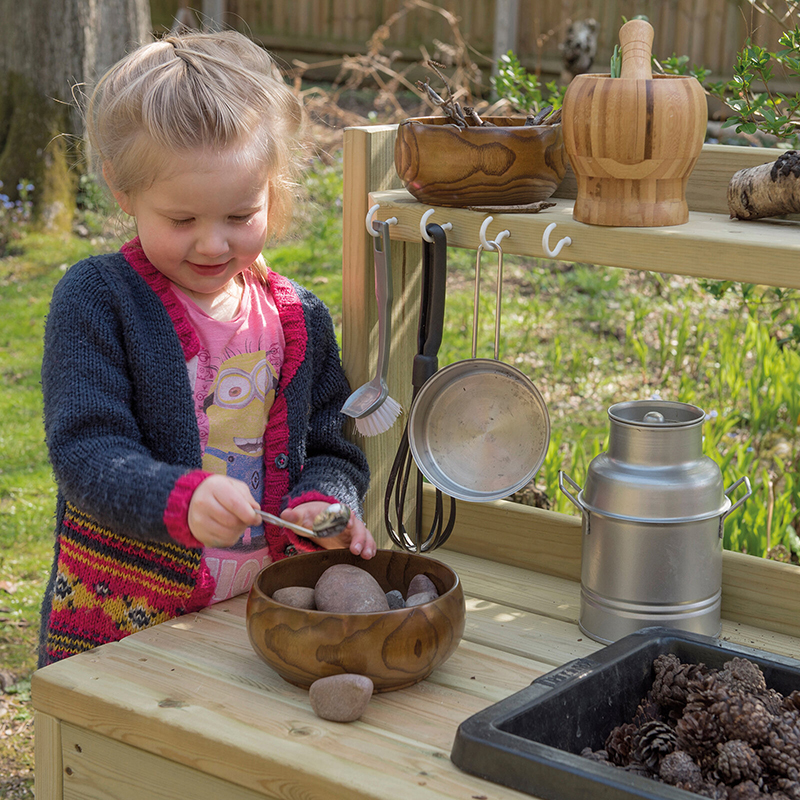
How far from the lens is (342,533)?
1300 mm

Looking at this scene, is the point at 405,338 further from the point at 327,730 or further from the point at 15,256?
the point at 15,256

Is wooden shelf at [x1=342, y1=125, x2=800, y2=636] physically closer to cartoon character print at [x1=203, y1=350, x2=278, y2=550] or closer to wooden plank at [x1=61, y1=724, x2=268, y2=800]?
cartoon character print at [x1=203, y1=350, x2=278, y2=550]

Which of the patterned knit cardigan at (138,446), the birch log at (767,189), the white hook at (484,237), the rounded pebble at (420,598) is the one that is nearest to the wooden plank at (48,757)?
the patterned knit cardigan at (138,446)

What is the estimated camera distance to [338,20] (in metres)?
8.30

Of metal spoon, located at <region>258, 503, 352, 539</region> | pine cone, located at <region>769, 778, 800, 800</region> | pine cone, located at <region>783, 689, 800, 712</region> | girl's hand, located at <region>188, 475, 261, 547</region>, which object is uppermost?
girl's hand, located at <region>188, 475, 261, 547</region>

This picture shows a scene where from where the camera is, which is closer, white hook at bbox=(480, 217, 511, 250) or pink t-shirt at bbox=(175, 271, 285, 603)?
white hook at bbox=(480, 217, 511, 250)

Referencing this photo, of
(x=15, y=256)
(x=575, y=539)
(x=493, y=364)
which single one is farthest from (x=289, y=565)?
(x=15, y=256)

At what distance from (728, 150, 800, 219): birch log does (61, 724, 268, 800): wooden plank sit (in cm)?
83

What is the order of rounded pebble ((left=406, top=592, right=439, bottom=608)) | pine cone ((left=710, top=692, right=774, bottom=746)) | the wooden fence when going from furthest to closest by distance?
the wooden fence
rounded pebble ((left=406, top=592, right=439, bottom=608))
pine cone ((left=710, top=692, right=774, bottom=746))

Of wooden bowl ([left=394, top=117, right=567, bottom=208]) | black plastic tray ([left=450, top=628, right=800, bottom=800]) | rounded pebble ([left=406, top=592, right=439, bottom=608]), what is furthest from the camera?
wooden bowl ([left=394, top=117, right=567, bottom=208])

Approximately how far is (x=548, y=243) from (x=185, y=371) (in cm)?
46

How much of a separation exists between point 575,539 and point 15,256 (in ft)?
11.6

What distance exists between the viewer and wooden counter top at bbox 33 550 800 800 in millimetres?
969

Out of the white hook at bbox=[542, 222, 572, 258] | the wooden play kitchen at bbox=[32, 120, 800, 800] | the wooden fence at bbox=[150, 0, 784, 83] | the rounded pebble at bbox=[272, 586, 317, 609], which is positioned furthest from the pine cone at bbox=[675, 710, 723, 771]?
the wooden fence at bbox=[150, 0, 784, 83]
